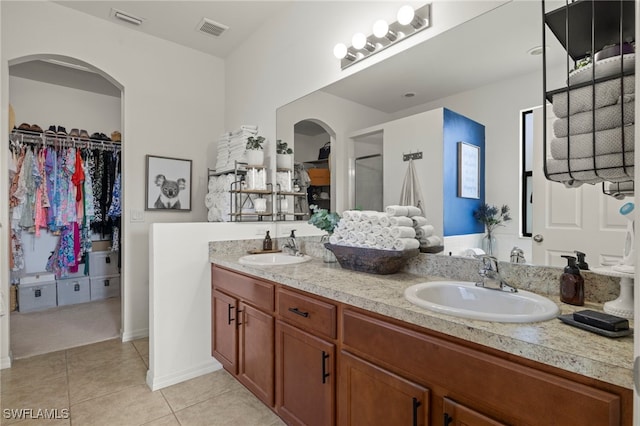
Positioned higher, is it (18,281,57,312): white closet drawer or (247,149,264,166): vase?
(247,149,264,166): vase

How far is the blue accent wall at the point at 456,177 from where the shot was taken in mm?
1469

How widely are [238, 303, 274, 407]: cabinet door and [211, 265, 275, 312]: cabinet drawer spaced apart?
0.17ft

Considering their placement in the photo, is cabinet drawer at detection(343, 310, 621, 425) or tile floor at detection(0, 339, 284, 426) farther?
tile floor at detection(0, 339, 284, 426)

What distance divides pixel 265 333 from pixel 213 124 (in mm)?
2488

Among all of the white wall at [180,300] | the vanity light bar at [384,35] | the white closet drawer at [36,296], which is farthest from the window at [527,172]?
the white closet drawer at [36,296]

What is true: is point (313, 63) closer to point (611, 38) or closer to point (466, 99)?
point (466, 99)

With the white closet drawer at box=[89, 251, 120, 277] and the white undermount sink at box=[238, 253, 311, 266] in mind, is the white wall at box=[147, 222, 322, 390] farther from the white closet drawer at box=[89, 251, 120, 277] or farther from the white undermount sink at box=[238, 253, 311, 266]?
the white closet drawer at box=[89, 251, 120, 277]

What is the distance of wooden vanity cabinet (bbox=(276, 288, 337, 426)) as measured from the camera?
1.35 metres

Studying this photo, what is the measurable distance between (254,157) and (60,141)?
102 inches

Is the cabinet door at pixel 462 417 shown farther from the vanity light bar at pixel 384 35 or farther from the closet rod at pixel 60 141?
the closet rod at pixel 60 141

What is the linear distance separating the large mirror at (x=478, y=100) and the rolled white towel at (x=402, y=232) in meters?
0.19

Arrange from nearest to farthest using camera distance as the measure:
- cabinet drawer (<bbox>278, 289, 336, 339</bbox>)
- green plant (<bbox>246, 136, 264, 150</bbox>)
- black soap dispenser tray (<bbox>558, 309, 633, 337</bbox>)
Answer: black soap dispenser tray (<bbox>558, 309, 633, 337</bbox>), cabinet drawer (<bbox>278, 289, 336, 339</bbox>), green plant (<bbox>246, 136, 264, 150</bbox>)

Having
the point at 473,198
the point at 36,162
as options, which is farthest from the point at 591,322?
the point at 36,162

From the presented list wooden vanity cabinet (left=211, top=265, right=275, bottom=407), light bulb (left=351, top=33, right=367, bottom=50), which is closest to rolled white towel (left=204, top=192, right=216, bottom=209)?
wooden vanity cabinet (left=211, top=265, right=275, bottom=407)
